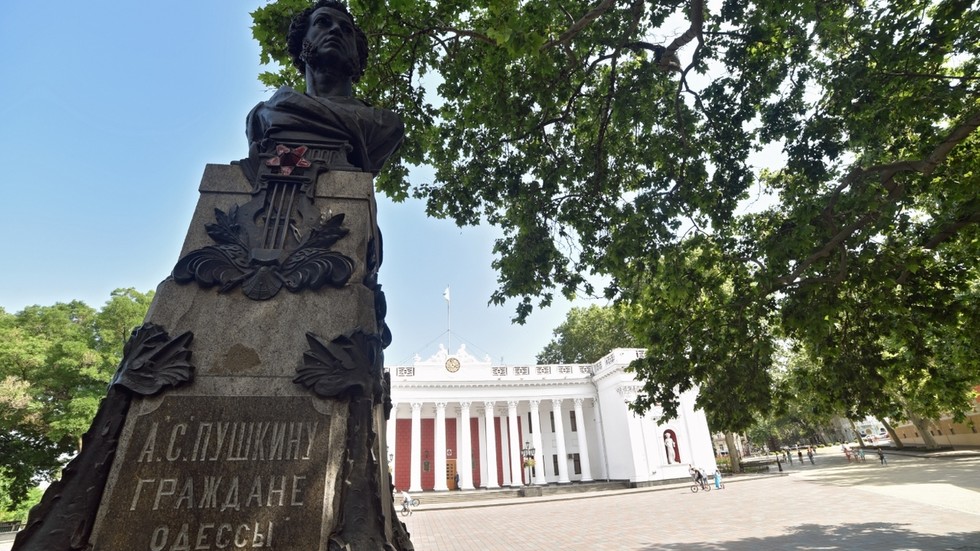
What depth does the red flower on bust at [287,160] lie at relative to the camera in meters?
3.40

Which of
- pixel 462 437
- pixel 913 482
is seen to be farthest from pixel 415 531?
pixel 462 437

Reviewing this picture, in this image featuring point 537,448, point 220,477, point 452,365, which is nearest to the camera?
point 220,477

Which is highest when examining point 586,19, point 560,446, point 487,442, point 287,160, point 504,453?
point 586,19

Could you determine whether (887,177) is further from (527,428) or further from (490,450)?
(527,428)

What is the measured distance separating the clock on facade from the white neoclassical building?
0.29 ft

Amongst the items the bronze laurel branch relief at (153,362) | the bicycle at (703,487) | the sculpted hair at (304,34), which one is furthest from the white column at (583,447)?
the bronze laurel branch relief at (153,362)

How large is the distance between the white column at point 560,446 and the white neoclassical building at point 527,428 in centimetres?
9

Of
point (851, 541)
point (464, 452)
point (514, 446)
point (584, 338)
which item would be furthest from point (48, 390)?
point (584, 338)

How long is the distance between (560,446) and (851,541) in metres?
35.1

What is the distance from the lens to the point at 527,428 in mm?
45875

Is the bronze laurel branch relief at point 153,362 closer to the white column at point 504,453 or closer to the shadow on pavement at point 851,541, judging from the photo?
the shadow on pavement at point 851,541

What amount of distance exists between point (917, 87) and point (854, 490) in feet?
61.9

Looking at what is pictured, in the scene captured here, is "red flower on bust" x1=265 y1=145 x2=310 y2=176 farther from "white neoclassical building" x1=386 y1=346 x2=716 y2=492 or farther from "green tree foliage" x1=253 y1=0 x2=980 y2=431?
"white neoclassical building" x1=386 y1=346 x2=716 y2=492

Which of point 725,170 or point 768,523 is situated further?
point 768,523
